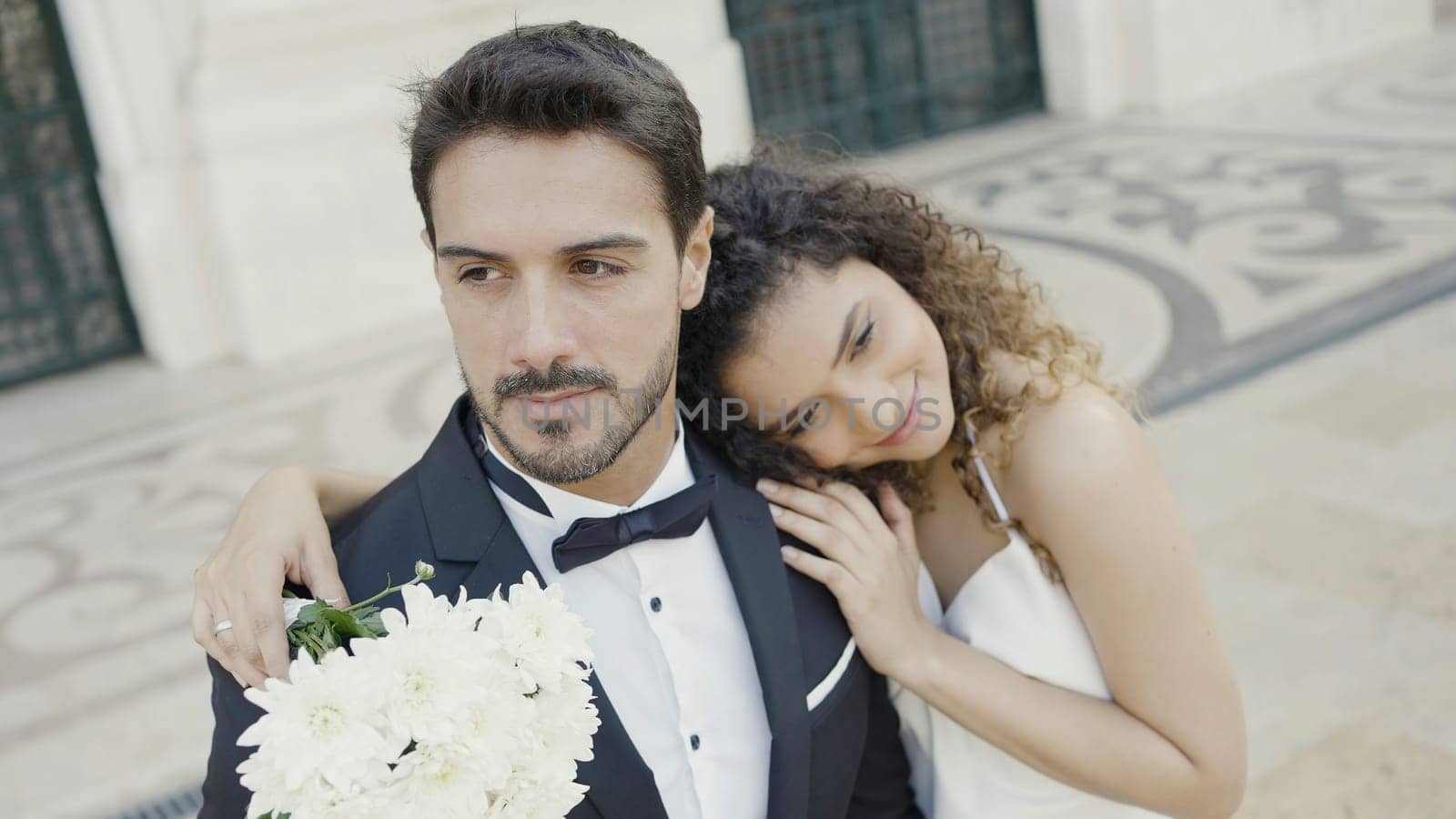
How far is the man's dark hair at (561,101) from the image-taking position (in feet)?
4.93

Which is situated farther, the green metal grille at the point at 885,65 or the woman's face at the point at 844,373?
the green metal grille at the point at 885,65

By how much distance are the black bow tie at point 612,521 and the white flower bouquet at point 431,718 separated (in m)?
0.33

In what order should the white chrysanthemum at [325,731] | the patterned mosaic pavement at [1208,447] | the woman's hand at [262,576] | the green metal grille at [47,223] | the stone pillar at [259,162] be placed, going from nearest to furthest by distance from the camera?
the white chrysanthemum at [325,731]
the woman's hand at [262,576]
the patterned mosaic pavement at [1208,447]
the stone pillar at [259,162]
the green metal grille at [47,223]

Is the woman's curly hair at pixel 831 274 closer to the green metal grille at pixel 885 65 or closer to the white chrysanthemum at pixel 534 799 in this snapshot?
the white chrysanthemum at pixel 534 799

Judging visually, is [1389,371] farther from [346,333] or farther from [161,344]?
[161,344]

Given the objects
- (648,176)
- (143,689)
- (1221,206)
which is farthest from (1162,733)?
(1221,206)

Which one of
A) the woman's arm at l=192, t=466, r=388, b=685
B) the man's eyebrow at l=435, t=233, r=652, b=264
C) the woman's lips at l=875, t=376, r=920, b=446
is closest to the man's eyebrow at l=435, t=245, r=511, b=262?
the man's eyebrow at l=435, t=233, r=652, b=264

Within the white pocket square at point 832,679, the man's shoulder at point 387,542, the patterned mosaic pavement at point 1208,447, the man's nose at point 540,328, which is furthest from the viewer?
the patterned mosaic pavement at point 1208,447

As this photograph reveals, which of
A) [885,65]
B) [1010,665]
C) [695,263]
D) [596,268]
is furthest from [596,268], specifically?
[885,65]

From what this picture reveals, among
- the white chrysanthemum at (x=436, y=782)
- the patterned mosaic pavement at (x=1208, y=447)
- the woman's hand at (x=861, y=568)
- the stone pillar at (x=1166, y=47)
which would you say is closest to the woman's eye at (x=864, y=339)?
the woman's hand at (x=861, y=568)

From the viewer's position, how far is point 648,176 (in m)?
1.61

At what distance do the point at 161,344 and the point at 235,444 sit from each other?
161 cm

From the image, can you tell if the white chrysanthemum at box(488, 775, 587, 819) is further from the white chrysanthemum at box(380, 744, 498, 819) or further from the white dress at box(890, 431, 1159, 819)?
the white dress at box(890, 431, 1159, 819)

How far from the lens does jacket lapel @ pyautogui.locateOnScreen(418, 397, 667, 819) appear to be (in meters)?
1.58
